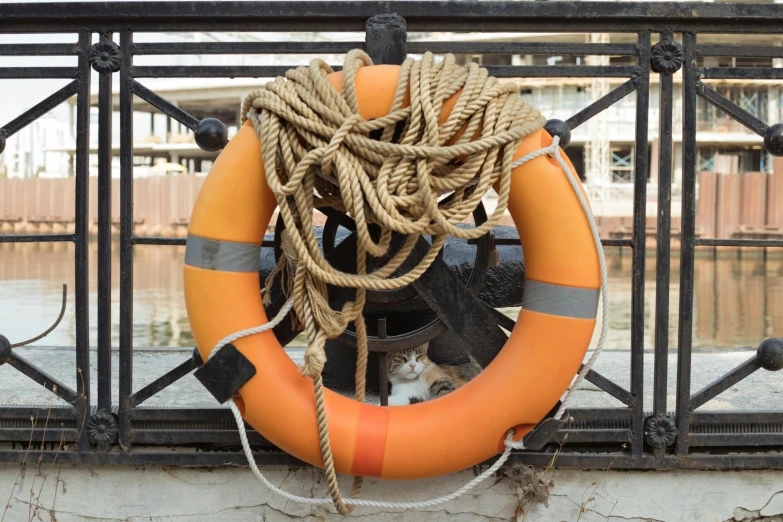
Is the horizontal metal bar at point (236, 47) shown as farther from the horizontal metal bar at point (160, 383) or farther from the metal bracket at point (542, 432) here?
the metal bracket at point (542, 432)

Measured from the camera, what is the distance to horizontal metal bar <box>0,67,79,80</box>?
1.99m

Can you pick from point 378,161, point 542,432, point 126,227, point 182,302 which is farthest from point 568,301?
point 182,302

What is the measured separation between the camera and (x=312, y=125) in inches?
63.7

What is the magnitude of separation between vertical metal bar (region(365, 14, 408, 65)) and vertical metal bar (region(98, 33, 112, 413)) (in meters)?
0.66

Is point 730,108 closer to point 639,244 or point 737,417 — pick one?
point 639,244

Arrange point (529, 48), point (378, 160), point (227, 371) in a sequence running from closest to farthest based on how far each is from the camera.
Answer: point (378, 160) → point (227, 371) → point (529, 48)

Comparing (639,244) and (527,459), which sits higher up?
(639,244)

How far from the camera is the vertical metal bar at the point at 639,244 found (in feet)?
6.40

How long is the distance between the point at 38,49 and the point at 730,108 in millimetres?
1759

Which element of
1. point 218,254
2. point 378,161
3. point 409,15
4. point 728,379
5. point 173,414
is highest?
point 409,15

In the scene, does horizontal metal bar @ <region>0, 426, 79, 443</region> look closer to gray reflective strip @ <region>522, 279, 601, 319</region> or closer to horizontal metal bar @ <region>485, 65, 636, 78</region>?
gray reflective strip @ <region>522, 279, 601, 319</region>

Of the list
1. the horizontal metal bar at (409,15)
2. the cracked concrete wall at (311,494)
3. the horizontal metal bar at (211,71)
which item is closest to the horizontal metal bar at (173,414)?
the cracked concrete wall at (311,494)

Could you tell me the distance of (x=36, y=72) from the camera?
2045 mm

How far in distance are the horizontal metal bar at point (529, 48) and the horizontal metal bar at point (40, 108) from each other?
2.90 feet
